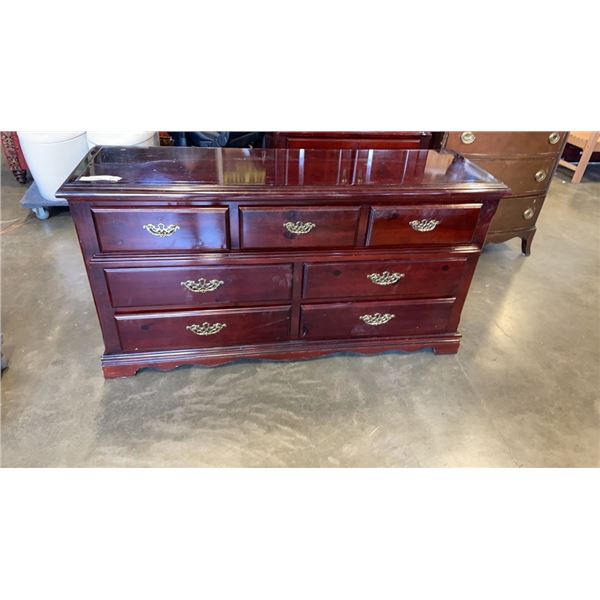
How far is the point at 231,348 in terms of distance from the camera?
1759mm

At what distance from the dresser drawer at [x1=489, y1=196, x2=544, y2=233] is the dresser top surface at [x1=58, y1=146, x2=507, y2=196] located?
3.05 feet

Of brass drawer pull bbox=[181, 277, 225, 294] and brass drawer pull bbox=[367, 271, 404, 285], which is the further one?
brass drawer pull bbox=[367, 271, 404, 285]

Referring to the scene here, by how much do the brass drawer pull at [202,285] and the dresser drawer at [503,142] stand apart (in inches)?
57.8

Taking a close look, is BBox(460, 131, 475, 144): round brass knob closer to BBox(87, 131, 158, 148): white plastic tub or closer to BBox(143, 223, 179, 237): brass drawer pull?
BBox(143, 223, 179, 237): brass drawer pull

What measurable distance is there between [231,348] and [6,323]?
1134 mm

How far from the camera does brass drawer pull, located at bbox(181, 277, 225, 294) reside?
60.7 inches

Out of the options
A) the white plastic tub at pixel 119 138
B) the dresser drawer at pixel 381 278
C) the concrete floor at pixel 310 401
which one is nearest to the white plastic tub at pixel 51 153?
the white plastic tub at pixel 119 138

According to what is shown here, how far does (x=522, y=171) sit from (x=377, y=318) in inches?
54.4

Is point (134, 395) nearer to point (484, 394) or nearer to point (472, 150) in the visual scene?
point (484, 394)

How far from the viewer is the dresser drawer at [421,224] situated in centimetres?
152

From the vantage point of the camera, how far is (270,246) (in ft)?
4.97

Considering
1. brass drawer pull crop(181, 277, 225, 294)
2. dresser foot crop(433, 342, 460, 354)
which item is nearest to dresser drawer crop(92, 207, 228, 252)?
brass drawer pull crop(181, 277, 225, 294)

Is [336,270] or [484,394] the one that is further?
[484,394]
